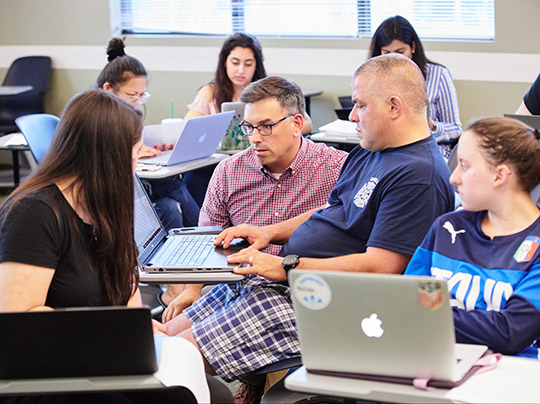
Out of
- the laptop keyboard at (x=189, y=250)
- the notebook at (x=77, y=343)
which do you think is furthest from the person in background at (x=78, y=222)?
the laptop keyboard at (x=189, y=250)

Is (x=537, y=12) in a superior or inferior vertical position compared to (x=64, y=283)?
superior

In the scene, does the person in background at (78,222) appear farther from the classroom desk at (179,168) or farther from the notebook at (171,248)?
the classroom desk at (179,168)

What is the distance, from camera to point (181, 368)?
148 cm

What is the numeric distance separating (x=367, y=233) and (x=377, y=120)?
34cm

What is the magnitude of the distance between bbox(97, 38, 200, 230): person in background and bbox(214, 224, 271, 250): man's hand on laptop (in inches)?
61.3

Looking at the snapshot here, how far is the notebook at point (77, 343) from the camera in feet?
4.52

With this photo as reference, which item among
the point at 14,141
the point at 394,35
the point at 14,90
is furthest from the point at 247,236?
the point at 14,90

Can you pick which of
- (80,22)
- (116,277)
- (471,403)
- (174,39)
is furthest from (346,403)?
(80,22)

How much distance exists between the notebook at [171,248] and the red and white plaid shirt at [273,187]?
207mm

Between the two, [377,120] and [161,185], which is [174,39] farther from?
[377,120]

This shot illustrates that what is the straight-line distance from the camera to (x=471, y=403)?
1.28 meters

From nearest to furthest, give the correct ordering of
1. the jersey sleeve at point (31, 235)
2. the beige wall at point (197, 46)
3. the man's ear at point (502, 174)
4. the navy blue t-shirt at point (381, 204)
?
the jersey sleeve at point (31, 235) < the man's ear at point (502, 174) < the navy blue t-shirt at point (381, 204) < the beige wall at point (197, 46)

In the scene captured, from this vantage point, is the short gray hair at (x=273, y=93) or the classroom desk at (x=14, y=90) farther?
the classroom desk at (x=14, y=90)

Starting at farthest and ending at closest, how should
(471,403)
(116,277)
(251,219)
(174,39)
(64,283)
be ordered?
1. (174,39)
2. (251,219)
3. (116,277)
4. (64,283)
5. (471,403)
